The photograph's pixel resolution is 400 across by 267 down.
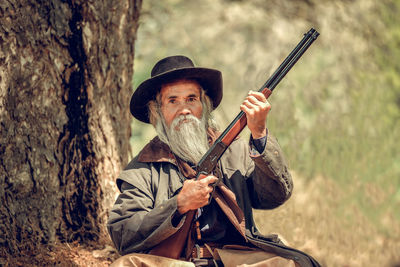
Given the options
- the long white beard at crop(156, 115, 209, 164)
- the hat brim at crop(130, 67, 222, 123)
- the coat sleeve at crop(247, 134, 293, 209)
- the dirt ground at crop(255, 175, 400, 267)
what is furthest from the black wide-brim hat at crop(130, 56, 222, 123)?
the dirt ground at crop(255, 175, 400, 267)

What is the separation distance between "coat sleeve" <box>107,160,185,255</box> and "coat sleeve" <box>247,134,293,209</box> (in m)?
0.64

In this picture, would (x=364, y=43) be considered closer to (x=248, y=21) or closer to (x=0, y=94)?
(x=248, y=21)

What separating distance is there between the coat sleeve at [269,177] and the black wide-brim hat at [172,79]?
718 millimetres

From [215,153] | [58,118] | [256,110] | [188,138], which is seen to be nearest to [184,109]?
[188,138]

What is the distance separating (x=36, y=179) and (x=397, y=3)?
22.4ft

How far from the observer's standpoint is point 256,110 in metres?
3.76

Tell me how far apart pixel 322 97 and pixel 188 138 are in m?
5.13

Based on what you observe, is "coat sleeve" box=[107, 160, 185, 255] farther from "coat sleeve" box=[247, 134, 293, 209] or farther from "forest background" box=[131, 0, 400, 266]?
"forest background" box=[131, 0, 400, 266]

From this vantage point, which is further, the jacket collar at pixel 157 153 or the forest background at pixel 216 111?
the forest background at pixel 216 111

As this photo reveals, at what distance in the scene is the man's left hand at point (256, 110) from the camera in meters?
3.76

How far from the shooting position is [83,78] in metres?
5.07

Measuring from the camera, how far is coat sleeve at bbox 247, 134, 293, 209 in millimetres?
3875

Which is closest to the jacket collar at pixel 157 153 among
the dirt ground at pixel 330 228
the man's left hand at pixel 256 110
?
the man's left hand at pixel 256 110

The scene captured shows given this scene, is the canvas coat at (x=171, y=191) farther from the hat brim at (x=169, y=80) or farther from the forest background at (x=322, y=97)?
the forest background at (x=322, y=97)
